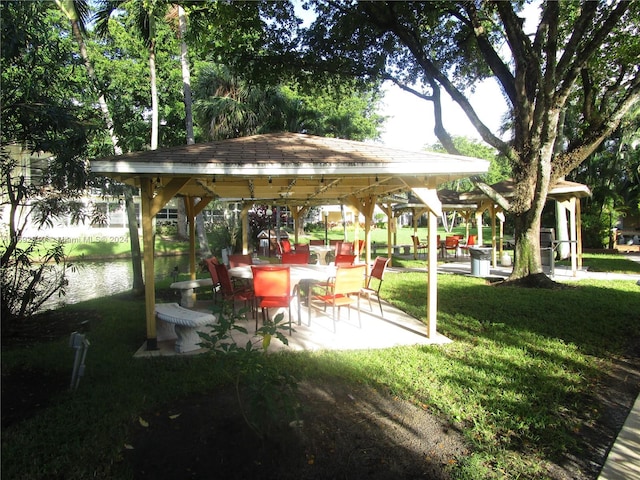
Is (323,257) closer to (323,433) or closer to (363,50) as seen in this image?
(363,50)

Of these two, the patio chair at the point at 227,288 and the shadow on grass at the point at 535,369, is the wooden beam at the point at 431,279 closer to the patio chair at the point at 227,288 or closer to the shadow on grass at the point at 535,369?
the shadow on grass at the point at 535,369

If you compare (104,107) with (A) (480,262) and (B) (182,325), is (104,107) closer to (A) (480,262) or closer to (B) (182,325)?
(B) (182,325)

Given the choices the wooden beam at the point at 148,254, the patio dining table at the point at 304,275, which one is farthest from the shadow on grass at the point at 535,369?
the wooden beam at the point at 148,254

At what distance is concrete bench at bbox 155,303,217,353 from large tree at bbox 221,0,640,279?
25.9ft

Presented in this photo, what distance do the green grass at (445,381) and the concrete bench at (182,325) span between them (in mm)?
312

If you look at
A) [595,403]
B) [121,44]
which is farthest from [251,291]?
[121,44]

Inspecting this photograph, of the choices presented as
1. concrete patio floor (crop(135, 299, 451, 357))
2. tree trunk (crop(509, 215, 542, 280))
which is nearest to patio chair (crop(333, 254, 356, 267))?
concrete patio floor (crop(135, 299, 451, 357))

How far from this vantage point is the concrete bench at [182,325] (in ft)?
16.6

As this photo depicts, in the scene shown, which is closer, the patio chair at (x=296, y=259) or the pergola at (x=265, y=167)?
the pergola at (x=265, y=167)

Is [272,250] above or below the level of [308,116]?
below

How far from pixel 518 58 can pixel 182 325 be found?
9.49m

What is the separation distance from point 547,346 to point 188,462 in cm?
485

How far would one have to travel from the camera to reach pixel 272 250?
18.2 m

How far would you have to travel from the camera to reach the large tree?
30.5 feet
